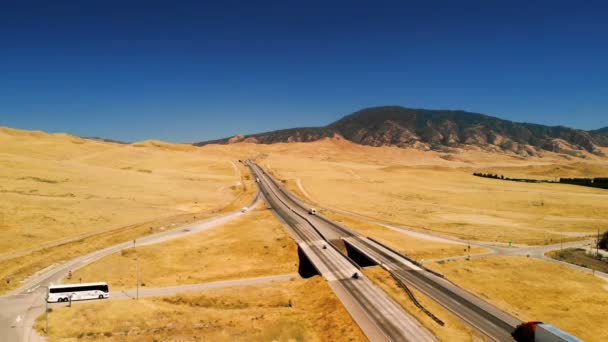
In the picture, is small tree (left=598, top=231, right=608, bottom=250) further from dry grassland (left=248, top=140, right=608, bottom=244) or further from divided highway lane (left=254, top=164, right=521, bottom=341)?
divided highway lane (left=254, top=164, right=521, bottom=341)

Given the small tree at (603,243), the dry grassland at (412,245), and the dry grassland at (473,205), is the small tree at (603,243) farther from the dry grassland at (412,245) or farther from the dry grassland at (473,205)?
the dry grassland at (412,245)

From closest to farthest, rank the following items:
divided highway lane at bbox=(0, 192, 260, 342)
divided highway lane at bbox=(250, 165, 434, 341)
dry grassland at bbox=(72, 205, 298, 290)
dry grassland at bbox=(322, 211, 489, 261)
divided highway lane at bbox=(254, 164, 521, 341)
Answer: divided highway lane at bbox=(0, 192, 260, 342) < divided highway lane at bbox=(250, 165, 434, 341) < divided highway lane at bbox=(254, 164, 521, 341) < dry grassland at bbox=(72, 205, 298, 290) < dry grassland at bbox=(322, 211, 489, 261)

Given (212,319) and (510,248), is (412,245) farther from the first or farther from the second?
(212,319)

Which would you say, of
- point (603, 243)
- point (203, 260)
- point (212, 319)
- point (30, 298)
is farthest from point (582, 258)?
point (30, 298)

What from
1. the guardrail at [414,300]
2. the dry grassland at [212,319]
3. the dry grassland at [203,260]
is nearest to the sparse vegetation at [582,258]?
the guardrail at [414,300]

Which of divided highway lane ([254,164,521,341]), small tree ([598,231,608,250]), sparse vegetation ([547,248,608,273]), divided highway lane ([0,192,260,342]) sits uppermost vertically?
divided highway lane ([0,192,260,342])

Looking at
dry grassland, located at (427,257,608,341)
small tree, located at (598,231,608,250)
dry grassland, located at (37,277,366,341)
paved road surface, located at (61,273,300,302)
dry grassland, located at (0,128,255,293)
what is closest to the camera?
dry grassland, located at (37,277,366,341)

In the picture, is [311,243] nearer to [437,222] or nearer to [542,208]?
[437,222]

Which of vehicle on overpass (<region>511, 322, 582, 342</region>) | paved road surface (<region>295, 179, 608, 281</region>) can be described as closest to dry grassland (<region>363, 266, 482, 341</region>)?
vehicle on overpass (<region>511, 322, 582, 342</region>)
